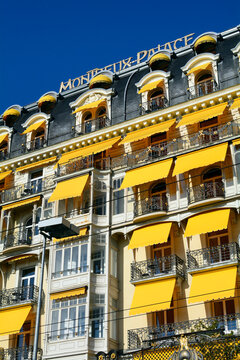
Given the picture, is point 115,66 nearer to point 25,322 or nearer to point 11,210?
point 11,210

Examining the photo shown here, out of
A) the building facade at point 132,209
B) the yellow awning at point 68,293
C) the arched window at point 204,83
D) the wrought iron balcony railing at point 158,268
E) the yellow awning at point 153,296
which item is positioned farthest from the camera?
the arched window at point 204,83

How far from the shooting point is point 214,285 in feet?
87.6

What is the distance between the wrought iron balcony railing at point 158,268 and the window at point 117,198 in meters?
3.58

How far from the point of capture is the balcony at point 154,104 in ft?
112

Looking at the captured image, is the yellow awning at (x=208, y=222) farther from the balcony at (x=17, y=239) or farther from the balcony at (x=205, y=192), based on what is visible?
the balcony at (x=17, y=239)

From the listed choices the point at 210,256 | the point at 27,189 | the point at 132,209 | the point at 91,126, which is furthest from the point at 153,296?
the point at 91,126

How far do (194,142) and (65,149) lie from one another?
28.4 ft

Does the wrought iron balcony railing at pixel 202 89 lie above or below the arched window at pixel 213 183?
above

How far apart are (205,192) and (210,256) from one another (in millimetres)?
3529

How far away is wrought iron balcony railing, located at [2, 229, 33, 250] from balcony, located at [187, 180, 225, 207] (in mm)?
10378

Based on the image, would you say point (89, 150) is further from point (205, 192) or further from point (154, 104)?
point (205, 192)

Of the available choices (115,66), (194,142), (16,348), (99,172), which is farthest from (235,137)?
(16,348)

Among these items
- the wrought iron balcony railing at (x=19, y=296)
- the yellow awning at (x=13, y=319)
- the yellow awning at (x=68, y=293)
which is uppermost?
the wrought iron balcony railing at (x=19, y=296)

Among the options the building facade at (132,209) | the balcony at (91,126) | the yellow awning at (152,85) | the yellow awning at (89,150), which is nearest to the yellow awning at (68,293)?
the building facade at (132,209)
